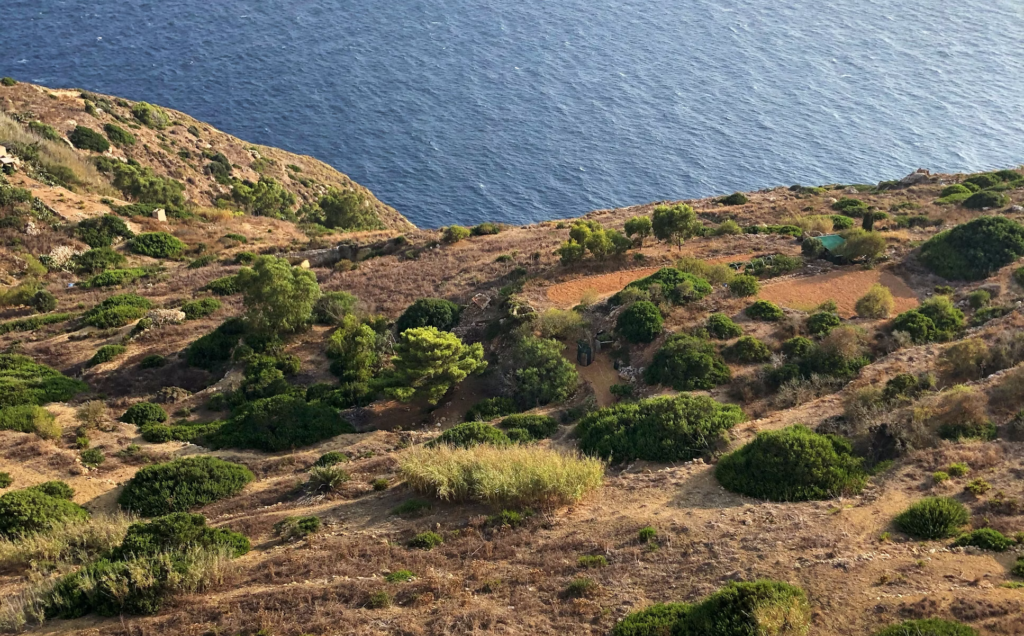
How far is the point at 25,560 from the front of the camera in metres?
20.7

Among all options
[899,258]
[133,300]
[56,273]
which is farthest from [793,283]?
[56,273]

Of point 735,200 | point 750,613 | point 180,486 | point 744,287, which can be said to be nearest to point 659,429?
point 750,613

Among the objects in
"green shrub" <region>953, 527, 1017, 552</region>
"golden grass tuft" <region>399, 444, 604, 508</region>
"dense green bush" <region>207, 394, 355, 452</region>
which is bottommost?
"dense green bush" <region>207, 394, 355, 452</region>

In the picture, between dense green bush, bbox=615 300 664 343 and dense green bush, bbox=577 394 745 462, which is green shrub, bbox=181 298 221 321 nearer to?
dense green bush, bbox=615 300 664 343

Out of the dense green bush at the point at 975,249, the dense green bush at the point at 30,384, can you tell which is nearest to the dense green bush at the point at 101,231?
the dense green bush at the point at 30,384

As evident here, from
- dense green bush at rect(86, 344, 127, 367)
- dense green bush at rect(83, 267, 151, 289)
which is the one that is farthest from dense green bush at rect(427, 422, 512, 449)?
dense green bush at rect(83, 267, 151, 289)

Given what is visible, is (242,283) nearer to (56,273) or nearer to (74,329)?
(74,329)

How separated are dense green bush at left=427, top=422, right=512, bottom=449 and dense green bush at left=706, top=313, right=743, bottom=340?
11.3 meters

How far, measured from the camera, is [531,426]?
92.7 ft

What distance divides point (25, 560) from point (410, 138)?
93.8 m

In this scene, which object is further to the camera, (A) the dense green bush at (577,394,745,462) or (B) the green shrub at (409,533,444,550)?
(A) the dense green bush at (577,394,745,462)

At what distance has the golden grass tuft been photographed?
21453 mm

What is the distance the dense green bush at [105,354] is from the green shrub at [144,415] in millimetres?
6448

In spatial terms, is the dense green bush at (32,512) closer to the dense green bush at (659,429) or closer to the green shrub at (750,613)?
the dense green bush at (659,429)
